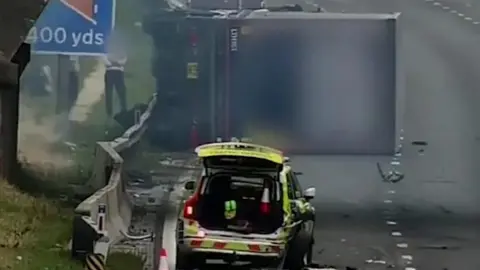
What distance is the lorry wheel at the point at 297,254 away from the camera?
1348cm

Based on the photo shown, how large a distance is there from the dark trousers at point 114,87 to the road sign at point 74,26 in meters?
3.04

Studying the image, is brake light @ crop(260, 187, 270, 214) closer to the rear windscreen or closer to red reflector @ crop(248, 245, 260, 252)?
the rear windscreen

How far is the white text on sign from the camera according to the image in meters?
20.4

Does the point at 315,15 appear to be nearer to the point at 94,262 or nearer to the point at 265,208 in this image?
the point at 265,208

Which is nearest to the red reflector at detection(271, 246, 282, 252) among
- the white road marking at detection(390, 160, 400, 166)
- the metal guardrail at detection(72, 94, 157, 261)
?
the metal guardrail at detection(72, 94, 157, 261)

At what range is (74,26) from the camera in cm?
2064

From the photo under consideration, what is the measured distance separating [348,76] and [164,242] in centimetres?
743

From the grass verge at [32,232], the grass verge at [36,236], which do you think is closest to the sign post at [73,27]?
the grass verge at [32,232]

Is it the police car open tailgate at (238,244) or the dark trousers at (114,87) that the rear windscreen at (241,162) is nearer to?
the police car open tailgate at (238,244)

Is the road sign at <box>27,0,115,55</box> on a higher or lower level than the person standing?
higher

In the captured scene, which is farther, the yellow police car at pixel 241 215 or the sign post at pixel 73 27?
the sign post at pixel 73 27

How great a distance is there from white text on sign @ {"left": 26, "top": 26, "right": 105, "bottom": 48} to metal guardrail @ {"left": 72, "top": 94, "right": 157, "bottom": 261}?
76.1 inches

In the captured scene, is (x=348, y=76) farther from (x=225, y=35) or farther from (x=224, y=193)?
(x=224, y=193)

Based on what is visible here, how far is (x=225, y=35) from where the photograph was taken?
2194 centimetres
